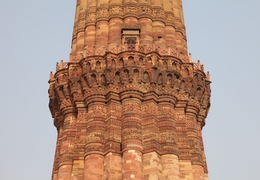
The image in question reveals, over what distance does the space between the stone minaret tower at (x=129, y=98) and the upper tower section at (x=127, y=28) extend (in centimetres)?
4

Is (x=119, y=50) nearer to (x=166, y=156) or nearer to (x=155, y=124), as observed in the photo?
(x=155, y=124)

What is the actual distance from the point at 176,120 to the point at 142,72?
7.65 feet

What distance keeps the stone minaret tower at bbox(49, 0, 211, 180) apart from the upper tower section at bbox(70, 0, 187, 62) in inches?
1.7

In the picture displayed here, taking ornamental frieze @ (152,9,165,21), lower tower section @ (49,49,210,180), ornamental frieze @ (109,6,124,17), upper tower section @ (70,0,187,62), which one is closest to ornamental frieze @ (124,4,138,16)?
upper tower section @ (70,0,187,62)

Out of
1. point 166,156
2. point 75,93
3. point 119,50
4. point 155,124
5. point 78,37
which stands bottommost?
point 166,156

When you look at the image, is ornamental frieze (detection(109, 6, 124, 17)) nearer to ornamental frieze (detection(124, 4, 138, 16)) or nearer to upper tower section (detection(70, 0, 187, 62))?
upper tower section (detection(70, 0, 187, 62))

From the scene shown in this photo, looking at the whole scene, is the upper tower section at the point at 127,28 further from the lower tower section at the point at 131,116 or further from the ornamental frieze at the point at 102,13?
the lower tower section at the point at 131,116

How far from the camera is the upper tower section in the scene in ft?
74.5

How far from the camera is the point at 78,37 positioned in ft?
78.9

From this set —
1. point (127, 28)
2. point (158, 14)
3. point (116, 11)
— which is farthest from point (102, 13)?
point (158, 14)

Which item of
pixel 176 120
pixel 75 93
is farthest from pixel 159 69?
pixel 75 93

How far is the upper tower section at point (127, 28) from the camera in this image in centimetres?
2270

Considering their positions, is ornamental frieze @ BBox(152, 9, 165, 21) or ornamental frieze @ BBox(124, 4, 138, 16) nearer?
ornamental frieze @ BBox(124, 4, 138, 16)

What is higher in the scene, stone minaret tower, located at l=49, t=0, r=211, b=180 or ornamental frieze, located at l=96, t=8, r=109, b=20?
ornamental frieze, located at l=96, t=8, r=109, b=20
